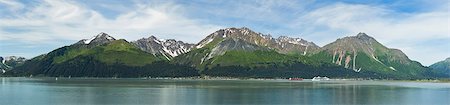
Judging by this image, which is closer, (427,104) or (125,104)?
(125,104)

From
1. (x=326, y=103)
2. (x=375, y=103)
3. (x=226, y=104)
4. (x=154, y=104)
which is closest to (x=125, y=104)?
(x=154, y=104)

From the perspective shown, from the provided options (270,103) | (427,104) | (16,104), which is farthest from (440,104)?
(16,104)

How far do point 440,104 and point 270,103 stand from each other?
23.7m

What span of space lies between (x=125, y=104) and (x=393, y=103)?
3751 cm

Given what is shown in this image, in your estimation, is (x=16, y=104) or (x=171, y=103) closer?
(x=16, y=104)

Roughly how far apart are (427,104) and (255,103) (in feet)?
79.3

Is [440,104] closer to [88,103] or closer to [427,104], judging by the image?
[427,104]

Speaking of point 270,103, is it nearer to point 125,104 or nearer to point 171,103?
point 171,103

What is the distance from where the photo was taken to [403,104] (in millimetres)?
66188

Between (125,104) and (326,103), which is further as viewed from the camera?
(326,103)

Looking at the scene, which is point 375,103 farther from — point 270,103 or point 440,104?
point 270,103

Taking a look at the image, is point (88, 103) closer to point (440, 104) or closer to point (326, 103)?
point (326, 103)

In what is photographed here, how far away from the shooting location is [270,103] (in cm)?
6619

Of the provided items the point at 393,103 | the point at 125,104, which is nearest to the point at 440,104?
the point at 393,103
